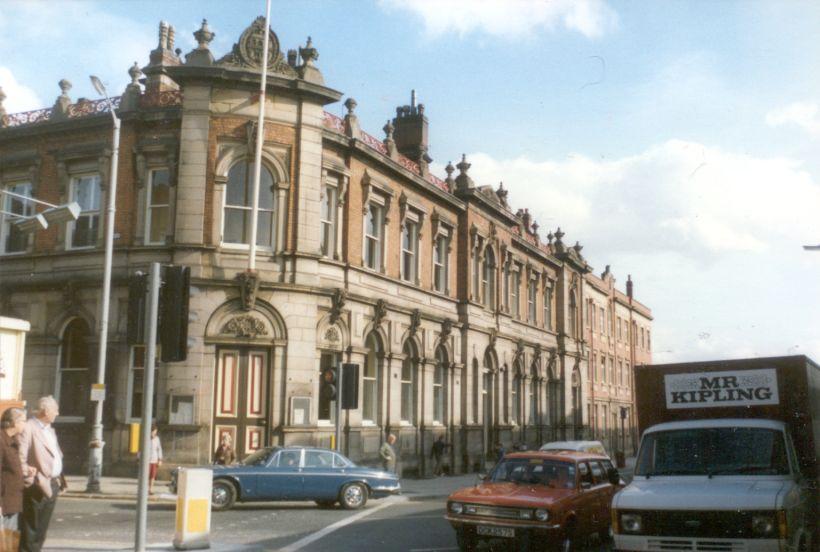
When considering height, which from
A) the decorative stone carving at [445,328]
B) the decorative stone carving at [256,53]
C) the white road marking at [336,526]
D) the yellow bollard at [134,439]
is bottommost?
the white road marking at [336,526]

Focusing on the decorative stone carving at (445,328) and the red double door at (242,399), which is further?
the decorative stone carving at (445,328)

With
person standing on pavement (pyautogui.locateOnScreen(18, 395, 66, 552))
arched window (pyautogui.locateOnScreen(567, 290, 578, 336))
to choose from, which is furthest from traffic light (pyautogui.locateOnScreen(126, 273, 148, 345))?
arched window (pyautogui.locateOnScreen(567, 290, 578, 336))

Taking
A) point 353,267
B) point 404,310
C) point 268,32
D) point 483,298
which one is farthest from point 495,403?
point 268,32

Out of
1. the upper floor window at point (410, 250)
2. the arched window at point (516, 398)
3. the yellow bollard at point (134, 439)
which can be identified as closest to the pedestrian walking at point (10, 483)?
the yellow bollard at point (134, 439)

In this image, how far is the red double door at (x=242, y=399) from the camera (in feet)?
77.8

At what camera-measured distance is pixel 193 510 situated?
1166 centimetres

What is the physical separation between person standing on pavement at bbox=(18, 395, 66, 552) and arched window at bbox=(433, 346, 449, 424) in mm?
24381

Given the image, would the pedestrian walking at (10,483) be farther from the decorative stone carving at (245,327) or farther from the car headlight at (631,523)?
the decorative stone carving at (245,327)

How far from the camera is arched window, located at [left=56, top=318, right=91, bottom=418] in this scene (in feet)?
82.9

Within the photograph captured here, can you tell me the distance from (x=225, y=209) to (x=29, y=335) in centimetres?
742

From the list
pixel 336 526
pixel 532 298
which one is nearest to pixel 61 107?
pixel 336 526

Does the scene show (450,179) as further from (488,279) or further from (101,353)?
(101,353)

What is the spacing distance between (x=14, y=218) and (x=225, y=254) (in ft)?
27.3

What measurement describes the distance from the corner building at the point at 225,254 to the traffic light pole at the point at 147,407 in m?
13.2
